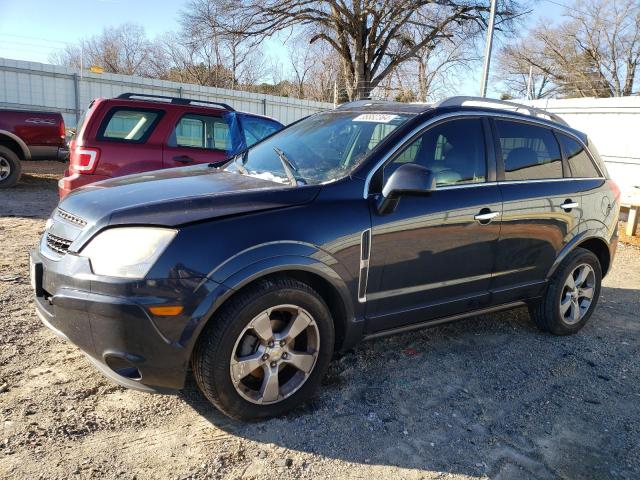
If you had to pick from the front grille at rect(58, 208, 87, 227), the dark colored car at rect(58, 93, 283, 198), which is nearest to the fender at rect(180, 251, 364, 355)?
the front grille at rect(58, 208, 87, 227)

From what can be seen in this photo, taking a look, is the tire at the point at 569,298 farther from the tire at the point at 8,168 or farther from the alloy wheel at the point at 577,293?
the tire at the point at 8,168

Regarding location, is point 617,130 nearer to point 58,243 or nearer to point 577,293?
point 577,293

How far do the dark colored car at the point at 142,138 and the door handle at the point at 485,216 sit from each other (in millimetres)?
4040

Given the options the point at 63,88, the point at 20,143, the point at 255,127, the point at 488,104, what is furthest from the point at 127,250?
the point at 63,88

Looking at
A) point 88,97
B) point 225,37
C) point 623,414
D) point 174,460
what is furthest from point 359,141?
point 225,37

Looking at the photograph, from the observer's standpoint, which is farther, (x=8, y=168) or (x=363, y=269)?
(x=8, y=168)

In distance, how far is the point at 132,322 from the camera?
2.47 m

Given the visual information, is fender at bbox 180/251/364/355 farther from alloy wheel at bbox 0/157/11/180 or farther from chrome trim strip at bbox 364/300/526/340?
alloy wheel at bbox 0/157/11/180

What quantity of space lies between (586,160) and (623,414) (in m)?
2.22

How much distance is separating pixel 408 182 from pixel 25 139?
9.77m

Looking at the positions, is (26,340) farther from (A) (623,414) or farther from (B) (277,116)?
(B) (277,116)

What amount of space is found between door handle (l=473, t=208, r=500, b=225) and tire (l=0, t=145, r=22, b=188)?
9771 millimetres

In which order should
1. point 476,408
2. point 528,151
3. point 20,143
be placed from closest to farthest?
point 476,408 < point 528,151 < point 20,143

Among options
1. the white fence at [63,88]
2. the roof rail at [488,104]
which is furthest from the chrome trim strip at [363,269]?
the white fence at [63,88]
